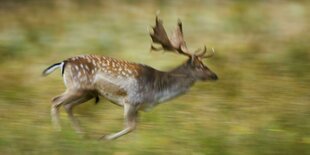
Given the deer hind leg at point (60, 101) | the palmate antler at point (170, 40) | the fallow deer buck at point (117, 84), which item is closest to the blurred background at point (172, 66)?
the deer hind leg at point (60, 101)

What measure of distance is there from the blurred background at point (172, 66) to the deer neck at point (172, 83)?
304mm

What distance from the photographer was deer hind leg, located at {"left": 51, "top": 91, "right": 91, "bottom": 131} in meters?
7.71

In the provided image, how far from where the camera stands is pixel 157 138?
7539mm

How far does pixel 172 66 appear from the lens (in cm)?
1063

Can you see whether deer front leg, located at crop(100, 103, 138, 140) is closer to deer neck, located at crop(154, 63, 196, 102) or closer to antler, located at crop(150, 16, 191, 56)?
deer neck, located at crop(154, 63, 196, 102)

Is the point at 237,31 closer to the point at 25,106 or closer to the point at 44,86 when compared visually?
the point at 44,86

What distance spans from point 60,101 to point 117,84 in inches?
21.5

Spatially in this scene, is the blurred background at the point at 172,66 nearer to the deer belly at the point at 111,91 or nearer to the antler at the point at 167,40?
the deer belly at the point at 111,91

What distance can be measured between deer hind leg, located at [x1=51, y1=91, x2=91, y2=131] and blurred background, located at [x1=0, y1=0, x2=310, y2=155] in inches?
3.1

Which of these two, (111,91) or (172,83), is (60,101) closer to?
(111,91)

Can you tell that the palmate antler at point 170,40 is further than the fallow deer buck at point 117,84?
Yes

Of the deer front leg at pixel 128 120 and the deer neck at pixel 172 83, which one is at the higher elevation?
the deer neck at pixel 172 83

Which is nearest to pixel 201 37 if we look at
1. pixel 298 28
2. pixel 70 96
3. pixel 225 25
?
pixel 225 25

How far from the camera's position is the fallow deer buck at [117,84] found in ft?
25.1
